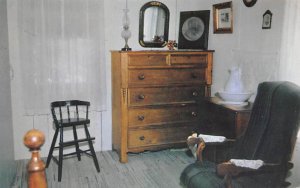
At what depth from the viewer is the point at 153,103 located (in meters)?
3.88

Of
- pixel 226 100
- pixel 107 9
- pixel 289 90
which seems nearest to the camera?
pixel 289 90

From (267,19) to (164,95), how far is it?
145cm

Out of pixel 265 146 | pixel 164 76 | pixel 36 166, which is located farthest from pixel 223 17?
pixel 36 166

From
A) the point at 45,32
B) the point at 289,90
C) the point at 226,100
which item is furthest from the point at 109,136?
the point at 289,90

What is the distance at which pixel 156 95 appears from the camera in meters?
3.88

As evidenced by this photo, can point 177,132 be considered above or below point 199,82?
below

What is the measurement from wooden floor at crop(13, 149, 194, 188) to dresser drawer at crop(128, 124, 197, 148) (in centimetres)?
19

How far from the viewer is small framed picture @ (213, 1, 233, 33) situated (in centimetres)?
363

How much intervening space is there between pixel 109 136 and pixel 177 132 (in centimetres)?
90

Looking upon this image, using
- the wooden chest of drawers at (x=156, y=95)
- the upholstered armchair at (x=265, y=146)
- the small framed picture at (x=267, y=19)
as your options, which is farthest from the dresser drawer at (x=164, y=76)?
the upholstered armchair at (x=265, y=146)

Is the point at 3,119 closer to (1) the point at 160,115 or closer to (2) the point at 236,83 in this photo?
(1) the point at 160,115

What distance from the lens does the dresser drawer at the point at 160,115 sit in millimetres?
3818

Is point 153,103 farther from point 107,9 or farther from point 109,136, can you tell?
point 107,9

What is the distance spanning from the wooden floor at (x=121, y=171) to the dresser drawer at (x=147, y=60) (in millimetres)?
1121
